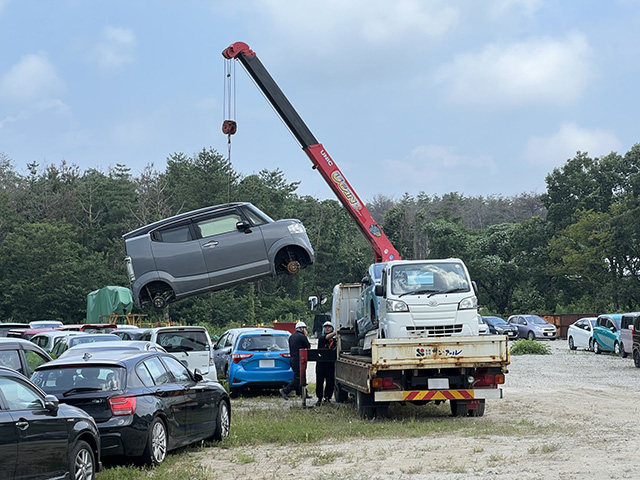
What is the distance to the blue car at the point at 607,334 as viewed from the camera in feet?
114

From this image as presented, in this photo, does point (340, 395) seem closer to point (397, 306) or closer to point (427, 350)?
point (397, 306)

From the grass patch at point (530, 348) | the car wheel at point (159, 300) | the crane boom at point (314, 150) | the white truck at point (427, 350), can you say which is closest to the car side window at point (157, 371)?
the white truck at point (427, 350)

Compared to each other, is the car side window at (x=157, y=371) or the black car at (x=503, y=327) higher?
the black car at (x=503, y=327)

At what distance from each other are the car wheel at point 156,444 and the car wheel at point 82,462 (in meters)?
1.18

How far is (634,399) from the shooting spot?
17.5m

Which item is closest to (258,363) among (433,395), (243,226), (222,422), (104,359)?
(243,226)

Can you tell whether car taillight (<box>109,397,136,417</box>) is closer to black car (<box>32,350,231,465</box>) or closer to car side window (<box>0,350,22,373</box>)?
black car (<box>32,350,231,465</box>)

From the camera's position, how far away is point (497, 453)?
34.8ft

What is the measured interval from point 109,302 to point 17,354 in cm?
2911

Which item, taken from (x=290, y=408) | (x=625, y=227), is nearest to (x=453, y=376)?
(x=290, y=408)

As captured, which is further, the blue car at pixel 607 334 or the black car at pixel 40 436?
the blue car at pixel 607 334

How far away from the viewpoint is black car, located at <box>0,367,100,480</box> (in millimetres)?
7621

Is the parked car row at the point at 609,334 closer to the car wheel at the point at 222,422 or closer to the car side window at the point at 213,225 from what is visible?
the car side window at the point at 213,225

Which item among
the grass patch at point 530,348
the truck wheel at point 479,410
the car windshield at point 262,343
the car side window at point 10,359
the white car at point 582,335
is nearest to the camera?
the car side window at point 10,359
